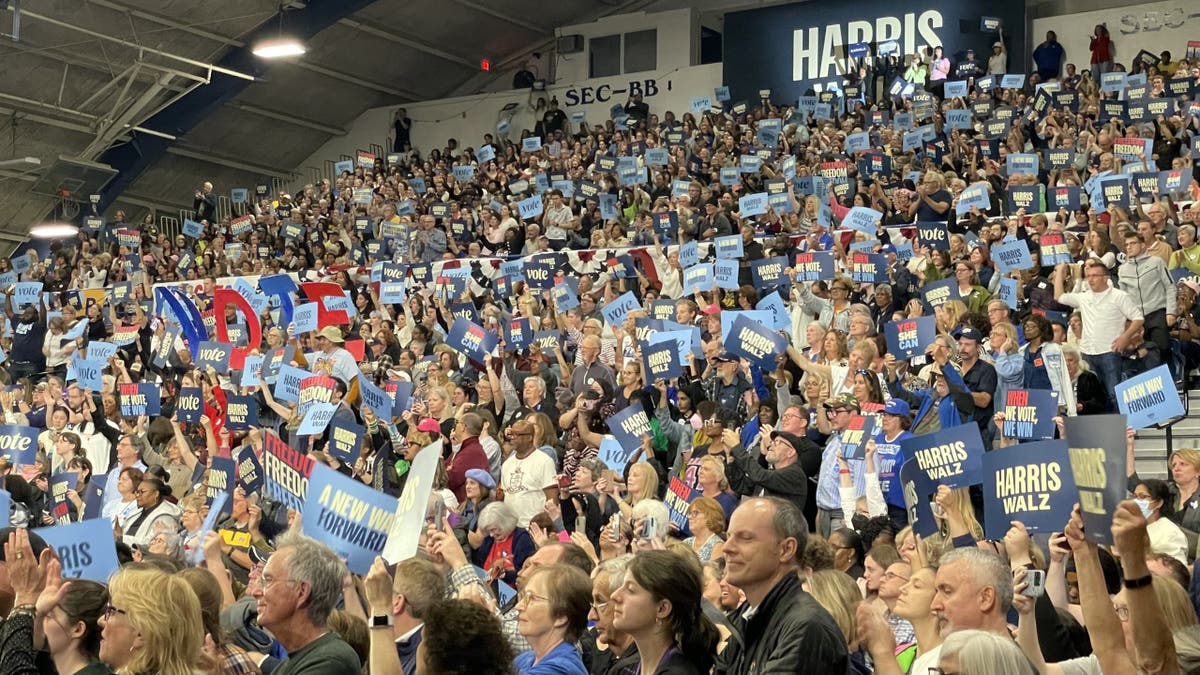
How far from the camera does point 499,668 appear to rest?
3766mm

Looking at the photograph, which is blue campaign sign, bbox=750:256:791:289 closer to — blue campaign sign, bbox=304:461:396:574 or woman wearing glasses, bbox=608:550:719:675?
blue campaign sign, bbox=304:461:396:574

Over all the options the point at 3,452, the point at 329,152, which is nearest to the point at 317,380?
the point at 3,452

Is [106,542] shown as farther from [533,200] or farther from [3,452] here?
[533,200]

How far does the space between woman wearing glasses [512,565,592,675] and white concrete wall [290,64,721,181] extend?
23178 mm

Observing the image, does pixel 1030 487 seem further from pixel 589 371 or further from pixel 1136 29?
pixel 1136 29

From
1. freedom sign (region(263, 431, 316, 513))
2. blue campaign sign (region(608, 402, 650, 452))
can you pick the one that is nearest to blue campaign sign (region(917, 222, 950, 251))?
blue campaign sign (region(608, 402, 650, 452))

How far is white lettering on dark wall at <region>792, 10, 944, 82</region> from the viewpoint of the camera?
25.2m

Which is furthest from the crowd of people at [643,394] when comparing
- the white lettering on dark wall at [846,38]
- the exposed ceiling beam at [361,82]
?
the exposed ceiling beam at [361,82]

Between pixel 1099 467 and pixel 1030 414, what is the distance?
182 inches

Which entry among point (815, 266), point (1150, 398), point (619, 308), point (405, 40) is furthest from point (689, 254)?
point (405, 40)

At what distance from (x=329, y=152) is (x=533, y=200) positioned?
40.5 ft

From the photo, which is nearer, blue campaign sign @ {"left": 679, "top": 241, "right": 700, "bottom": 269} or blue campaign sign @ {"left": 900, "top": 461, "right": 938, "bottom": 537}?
blue campaign sign @ {"left": 900, "top": 461, "right": 938, "bottom": 537}

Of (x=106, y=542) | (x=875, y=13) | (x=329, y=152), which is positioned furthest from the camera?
(x=329, y=152)

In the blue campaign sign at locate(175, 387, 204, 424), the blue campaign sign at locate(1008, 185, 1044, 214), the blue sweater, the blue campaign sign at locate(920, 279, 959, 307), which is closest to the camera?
the blue sweater
